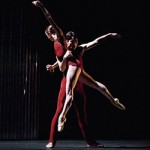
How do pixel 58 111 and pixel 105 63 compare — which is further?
pixel 105 63

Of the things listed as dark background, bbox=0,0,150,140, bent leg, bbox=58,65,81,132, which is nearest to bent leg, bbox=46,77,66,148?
bent leg, bbox=58,65,81,132

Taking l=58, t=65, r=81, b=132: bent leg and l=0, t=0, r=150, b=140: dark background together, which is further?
l=0, t=0, r=150, b=140: dark background

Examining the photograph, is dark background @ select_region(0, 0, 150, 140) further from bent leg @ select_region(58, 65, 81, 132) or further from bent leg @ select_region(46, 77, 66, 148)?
bent leg @ select_region(58, 65, 81, 132)

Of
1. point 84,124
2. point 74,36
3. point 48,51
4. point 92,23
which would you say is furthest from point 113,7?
point 84,124

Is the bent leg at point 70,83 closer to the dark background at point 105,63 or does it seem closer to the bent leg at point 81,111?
the bent leg at point 81,111

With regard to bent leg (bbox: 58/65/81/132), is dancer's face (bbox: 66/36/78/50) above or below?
above

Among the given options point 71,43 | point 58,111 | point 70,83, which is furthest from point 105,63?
point 58,111

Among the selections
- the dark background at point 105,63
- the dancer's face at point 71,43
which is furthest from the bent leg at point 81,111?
the dark background at point 105,63

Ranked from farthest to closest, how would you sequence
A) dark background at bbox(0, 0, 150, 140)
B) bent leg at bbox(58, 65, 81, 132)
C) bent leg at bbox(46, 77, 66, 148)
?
dark background at bbox(0, 0, 150, 140)
bent leg at bbox(46, 77, 66, 148)
bent leg at bbox(58, 65, 81, 132)

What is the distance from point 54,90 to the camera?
29.1 ft

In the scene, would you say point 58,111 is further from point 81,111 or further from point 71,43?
point 71,43

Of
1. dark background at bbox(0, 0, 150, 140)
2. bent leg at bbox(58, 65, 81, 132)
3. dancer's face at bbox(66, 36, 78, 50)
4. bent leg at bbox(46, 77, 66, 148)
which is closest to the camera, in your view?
bent leg at bbox(58, 65, 81, 132)

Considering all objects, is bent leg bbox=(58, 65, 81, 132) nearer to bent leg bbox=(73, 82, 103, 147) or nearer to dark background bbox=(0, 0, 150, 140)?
bent leg bbox=(73, 82, 103, 147)

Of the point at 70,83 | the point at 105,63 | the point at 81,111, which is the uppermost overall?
the point at 105,63
